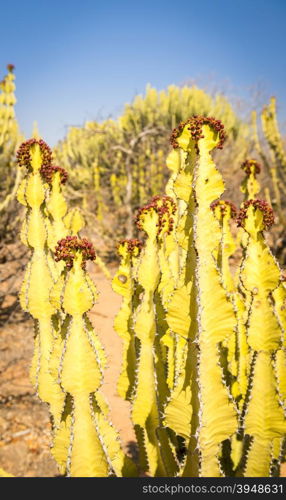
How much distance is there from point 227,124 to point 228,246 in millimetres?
12655

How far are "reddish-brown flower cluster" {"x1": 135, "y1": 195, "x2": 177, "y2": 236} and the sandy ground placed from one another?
875 millimetres

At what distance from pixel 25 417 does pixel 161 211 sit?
11.0 ft

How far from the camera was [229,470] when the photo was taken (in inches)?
94.2

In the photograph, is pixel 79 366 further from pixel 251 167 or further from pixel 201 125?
pixel 251 167

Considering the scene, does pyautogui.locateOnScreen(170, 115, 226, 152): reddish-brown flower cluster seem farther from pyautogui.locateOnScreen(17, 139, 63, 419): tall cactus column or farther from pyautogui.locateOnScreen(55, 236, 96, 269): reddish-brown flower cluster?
pyautogui.locateOnScreen(17, 139, 63, 419): tall cactus column

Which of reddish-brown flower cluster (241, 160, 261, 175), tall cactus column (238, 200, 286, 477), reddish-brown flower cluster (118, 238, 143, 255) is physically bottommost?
tall cactus column (238, 200, 286, 477)

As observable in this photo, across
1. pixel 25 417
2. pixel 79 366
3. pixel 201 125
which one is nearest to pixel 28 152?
pixel 201 125

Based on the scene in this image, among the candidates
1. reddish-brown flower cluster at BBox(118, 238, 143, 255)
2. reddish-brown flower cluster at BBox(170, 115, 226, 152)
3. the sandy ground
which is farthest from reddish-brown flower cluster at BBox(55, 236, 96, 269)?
the sandy ground

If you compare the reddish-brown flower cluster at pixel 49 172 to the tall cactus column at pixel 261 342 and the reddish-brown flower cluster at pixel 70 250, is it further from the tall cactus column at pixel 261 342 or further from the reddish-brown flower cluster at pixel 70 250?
the tall cactus column at pixel 261 342

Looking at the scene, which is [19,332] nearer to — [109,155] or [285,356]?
[285,356]

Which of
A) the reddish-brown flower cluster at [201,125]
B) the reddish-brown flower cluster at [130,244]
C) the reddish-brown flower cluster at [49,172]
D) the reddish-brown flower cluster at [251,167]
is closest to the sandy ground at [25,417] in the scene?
the reddish-brown flower cluster at [130,244]

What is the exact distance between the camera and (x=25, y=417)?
431 centimetres

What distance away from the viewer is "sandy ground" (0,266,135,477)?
11.9 ft

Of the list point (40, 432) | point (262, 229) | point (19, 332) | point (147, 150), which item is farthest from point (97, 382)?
point (147, 150)
